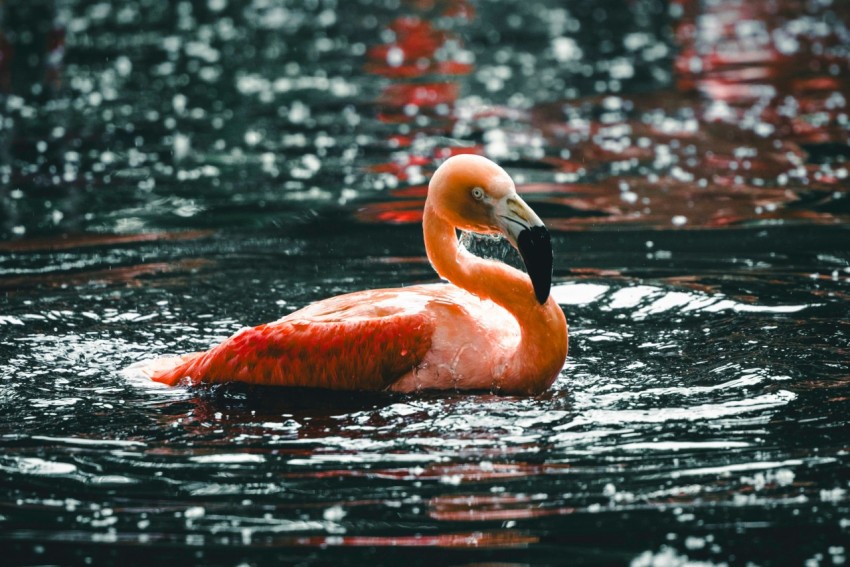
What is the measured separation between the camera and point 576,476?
198 inches

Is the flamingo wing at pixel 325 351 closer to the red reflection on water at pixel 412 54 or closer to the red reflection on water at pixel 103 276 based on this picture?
the red reflection on water at pixel 103 276

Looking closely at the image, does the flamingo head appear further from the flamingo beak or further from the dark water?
the dark water

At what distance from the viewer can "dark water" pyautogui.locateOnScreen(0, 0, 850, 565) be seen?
4723 mm

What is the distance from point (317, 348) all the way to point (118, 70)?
13.0 m

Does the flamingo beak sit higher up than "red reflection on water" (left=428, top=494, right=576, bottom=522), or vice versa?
the flamingo beak

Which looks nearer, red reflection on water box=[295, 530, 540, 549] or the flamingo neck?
red reflection on water box=[295, 530, 540, 549]

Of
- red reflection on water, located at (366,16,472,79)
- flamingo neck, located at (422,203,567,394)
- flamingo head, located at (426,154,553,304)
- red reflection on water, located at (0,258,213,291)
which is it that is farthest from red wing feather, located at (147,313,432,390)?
red reflection on water, located at (366,16,472,79)

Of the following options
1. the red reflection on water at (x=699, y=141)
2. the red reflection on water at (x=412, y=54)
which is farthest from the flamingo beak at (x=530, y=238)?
the red reflection on water at (x=412, y=54)

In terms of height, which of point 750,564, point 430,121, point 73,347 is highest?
point 430,121

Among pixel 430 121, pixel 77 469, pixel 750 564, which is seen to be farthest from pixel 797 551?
pixel 430 121

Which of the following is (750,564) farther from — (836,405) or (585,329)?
(585,329)

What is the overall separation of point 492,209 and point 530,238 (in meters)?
0.28

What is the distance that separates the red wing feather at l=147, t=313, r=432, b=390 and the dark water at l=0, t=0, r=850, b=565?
0.11 metres

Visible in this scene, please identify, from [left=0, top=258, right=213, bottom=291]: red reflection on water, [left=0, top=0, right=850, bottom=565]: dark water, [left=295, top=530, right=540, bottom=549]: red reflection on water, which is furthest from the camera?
[left=0, top=258, right=213, bottom=291]: red reflection on water
